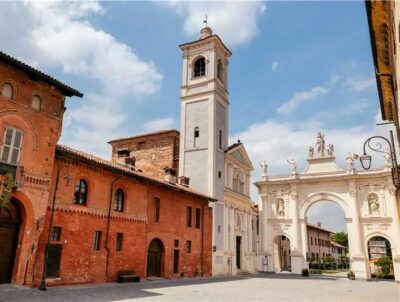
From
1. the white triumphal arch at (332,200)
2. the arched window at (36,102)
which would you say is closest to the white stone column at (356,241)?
the white triumphal arch at (332,200)

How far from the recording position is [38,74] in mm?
15227

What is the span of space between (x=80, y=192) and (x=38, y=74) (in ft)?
19.7

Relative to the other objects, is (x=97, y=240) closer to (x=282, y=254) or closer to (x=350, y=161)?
(x=350, y=161)

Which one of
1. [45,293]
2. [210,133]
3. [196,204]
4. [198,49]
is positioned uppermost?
[198,49]

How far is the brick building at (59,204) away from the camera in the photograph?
47.2 feet

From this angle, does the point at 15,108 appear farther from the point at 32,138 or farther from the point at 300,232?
the point at 300,232

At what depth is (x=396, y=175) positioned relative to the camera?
11.1 metres

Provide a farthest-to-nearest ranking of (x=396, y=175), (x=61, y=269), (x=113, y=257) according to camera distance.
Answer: (x=113, y=257) → (x=61, y=269) → (x=396, y=175)

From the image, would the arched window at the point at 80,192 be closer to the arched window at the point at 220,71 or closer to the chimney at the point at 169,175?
the chimney at the point at 169,175

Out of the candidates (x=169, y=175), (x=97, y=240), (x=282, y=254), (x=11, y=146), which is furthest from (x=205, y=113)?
(x=282, y=254)

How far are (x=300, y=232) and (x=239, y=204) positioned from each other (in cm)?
707

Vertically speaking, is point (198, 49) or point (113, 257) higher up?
point (198, 49)

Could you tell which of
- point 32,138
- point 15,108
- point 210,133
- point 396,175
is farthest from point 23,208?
point 210,133

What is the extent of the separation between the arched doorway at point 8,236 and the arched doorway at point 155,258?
29.7 ft
